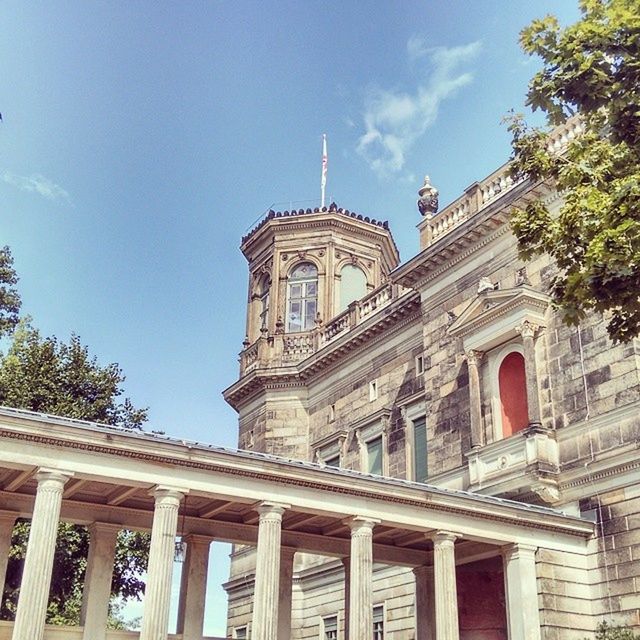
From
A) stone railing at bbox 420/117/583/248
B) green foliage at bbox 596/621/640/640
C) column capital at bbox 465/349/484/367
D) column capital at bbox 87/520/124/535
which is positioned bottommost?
green foliage at bbox 596/621/640/640

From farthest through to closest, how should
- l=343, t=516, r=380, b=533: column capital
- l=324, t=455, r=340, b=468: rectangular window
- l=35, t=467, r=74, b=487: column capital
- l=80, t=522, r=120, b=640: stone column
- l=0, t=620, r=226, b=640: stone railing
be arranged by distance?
1. l=324, t=455, r=340, b=468: rectangular window
2. l=343, t=516, r=380, b=533: column capital
3. l=80, t=522, r=120, b=640: stone column
4. l=0, t=620, r=226, b=640: stone railing
5. l=35, t=467, r=74, b=487: column capital

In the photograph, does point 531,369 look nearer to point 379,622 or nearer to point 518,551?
point 518,551

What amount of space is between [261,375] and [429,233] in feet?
36.5

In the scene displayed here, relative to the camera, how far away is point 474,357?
88.2ft

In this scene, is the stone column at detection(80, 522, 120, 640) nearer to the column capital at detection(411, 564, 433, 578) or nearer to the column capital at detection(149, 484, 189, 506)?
the column capital at detection(149, 484, 189, 506)

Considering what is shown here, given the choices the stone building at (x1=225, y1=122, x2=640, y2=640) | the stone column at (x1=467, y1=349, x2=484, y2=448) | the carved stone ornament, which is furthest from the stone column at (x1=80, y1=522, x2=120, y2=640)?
the carved stone ornament

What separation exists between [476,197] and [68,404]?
678 inches

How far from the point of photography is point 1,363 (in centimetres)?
3512

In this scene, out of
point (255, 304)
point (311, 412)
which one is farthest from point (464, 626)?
point (255, 304)

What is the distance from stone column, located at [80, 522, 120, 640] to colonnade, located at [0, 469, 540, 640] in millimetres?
24

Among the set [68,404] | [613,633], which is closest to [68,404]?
[68,404]

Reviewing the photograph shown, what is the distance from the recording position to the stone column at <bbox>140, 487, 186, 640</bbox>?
1748 cm

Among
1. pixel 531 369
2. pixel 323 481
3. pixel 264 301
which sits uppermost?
pixel 264 301

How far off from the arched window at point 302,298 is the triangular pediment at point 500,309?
13217 mm
